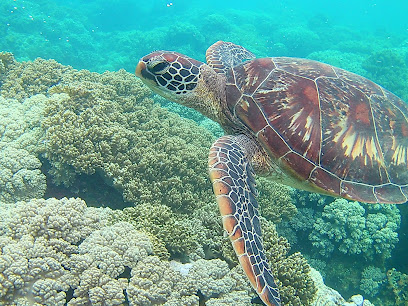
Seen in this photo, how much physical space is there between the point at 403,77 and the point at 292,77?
13.8 metres

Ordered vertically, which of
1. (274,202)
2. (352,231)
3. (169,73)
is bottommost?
(352,231)

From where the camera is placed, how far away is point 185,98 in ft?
10.4

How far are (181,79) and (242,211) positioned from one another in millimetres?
1686

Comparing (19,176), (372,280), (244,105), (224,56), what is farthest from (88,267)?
(372,280)

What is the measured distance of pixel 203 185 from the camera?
3734 mm

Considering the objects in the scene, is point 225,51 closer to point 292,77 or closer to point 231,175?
point 292,77

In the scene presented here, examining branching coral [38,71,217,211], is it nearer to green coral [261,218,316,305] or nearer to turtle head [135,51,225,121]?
turtle head [135,51,225,121]

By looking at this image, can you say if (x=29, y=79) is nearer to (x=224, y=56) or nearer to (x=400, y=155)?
(x=224, y=56)

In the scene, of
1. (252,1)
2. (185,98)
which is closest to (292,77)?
(185,98)

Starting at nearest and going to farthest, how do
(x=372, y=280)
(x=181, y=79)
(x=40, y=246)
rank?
(x=40, y=246), (x=181, y=79), (x=372, y=280)

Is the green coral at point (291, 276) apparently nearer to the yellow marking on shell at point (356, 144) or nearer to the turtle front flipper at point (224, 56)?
the yellow marking on shell at point (356, 144)

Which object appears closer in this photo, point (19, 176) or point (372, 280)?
point (19, 176)

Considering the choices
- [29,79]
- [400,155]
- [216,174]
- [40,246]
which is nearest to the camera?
[40,246]

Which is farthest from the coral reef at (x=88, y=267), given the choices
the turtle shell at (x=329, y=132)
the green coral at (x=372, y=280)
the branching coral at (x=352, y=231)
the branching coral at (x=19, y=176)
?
the green coral at (x=372, y=280)
